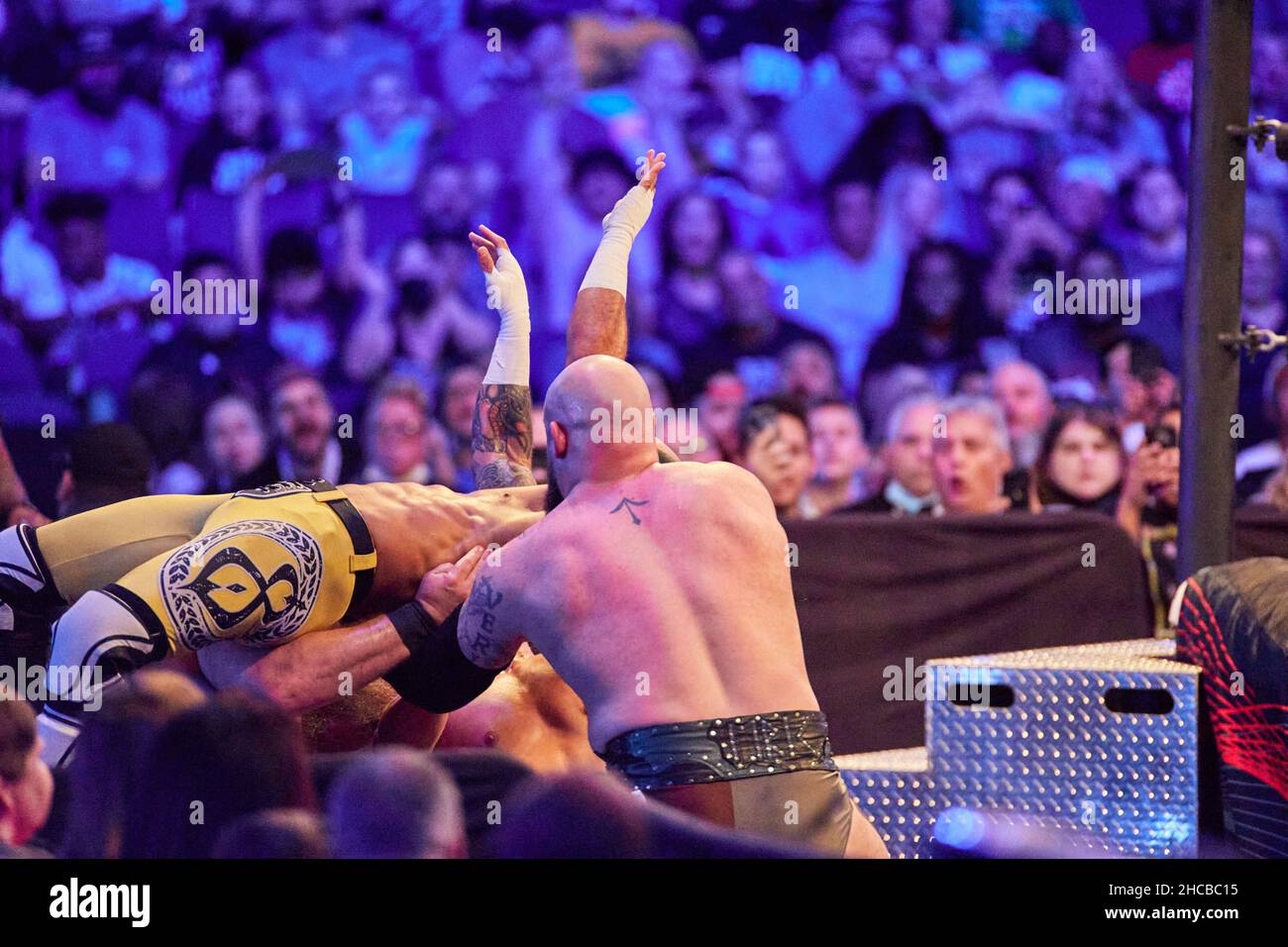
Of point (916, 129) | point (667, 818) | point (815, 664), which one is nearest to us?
point (667, 818)

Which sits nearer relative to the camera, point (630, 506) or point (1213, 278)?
point (630, 506)

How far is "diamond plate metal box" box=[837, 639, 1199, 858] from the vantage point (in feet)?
9.75

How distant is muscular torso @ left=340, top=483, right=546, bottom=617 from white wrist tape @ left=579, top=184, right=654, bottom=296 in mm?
545

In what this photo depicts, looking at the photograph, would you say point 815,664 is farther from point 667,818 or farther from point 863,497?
point 667,818

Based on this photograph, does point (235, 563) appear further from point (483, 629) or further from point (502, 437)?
point (502, 437)

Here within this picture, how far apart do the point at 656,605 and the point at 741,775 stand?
0.34 meters

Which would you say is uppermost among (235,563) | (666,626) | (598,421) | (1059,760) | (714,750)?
(598,421)

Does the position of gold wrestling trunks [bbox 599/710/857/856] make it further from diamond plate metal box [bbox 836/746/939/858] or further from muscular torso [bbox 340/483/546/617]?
muscular torso [bbox 340/483/546/617]

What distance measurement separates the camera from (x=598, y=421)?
2.61m

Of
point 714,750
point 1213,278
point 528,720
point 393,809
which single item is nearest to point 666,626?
point 714,750

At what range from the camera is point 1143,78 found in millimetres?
6098
